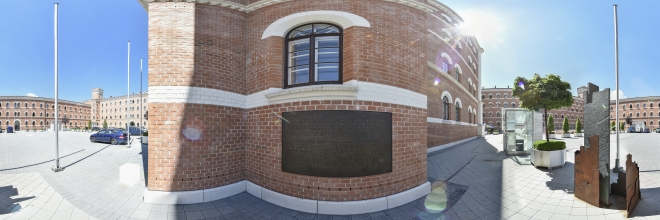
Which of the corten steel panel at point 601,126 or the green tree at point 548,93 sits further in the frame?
the green tree at point 548,93

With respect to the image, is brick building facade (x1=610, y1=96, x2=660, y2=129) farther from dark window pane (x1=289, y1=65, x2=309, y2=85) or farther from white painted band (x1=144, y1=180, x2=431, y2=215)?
dark window pane (x1=289, y1=65, x2=309, y2=85)

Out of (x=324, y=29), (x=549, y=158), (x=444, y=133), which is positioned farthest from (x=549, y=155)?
(x=324, y=29)

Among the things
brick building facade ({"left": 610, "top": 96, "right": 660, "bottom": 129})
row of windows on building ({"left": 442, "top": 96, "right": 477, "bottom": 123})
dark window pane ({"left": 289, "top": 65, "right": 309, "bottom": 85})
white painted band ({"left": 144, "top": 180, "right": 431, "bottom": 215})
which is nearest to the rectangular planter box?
white painted band ({"left": 144, "top": 180, "right": 431, "bottom": 215})

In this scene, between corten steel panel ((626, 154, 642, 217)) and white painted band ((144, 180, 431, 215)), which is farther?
white painted band ((144, 180, 431, 215))

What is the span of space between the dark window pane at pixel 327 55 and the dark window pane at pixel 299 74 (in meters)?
0.40

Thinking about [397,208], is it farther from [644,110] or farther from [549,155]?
[644,110]

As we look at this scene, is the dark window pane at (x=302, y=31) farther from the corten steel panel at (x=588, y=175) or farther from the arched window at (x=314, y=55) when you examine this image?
the corten steel panel at (x=588, y=175)

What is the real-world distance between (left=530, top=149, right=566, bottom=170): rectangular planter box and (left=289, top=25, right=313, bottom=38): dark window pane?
915cm

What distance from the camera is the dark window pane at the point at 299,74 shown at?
225 inches

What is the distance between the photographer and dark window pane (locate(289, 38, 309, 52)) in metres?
5.82

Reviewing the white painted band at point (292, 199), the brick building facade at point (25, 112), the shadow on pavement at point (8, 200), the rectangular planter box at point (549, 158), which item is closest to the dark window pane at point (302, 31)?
the white painted band at point (292, 199)

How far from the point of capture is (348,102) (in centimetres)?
503

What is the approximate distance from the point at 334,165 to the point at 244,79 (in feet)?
11.8

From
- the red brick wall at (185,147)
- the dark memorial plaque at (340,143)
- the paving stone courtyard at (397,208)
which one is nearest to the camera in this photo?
the paving stone courtyard at (397,208)
